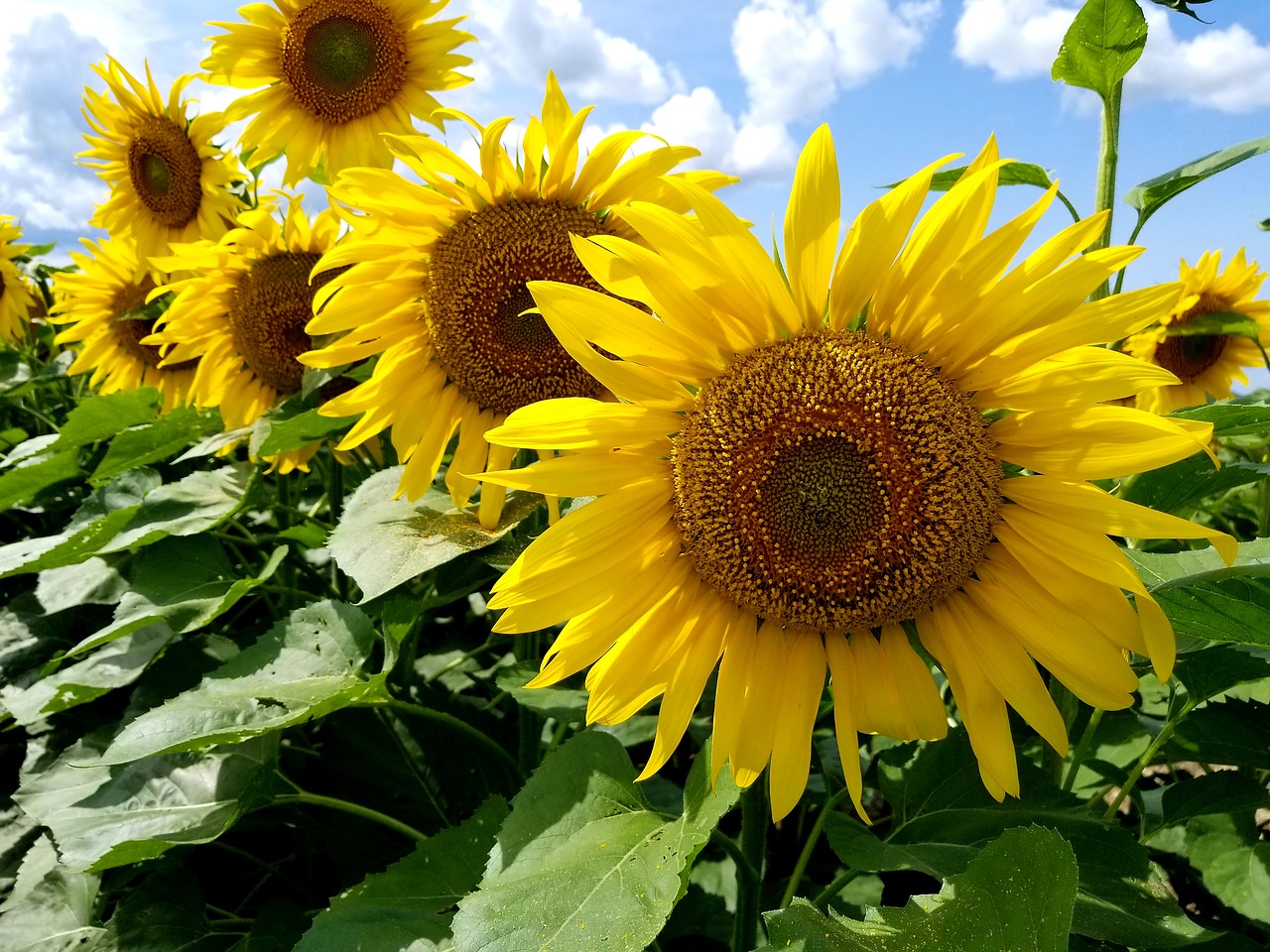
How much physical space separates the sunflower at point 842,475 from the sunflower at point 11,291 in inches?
211

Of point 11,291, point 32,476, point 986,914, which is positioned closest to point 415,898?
point 986,914

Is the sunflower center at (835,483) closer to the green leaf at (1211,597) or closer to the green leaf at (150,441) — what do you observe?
the green leaf at (1211,597)

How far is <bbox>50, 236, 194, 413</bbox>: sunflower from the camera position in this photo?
165 inches

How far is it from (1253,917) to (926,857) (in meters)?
0.87

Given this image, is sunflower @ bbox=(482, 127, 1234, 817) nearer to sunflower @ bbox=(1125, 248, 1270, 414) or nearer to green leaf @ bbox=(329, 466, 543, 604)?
green leaf @ bbox=(329, 466, 543, 604)

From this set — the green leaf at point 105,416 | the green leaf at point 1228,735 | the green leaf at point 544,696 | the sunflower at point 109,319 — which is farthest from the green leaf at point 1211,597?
the sunflower at point 109,319

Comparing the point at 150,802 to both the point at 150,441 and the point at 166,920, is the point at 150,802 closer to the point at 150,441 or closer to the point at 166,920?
the point at 166,920

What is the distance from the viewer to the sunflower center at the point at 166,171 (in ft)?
11.8

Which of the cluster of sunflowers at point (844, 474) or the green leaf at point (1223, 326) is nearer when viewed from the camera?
the cluster of sunflowers at point (844, 474)

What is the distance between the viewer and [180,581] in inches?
103

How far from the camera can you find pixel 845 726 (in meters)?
1.40

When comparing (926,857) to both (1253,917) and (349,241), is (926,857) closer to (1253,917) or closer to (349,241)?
(1253,917)

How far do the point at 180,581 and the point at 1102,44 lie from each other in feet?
7.92

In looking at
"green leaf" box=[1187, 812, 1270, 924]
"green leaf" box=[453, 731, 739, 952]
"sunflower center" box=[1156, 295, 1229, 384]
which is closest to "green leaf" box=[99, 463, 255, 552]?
"green leaf" box=[453, 731, 739, 952]
